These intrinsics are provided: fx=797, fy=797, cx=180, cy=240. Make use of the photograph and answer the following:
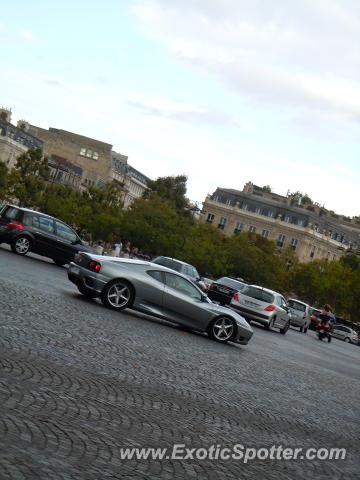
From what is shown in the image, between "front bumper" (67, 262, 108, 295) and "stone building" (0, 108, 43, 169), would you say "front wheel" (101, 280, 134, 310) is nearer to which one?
"front bumper" (67, 262, 108, 295)

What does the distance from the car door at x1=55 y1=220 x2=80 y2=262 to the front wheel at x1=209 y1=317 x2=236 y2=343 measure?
34.3ft

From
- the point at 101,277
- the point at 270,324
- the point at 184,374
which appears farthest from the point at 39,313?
the point at 270,324

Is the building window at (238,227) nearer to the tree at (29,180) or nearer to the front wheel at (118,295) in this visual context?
the tree at (29,180)

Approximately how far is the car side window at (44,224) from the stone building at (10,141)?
91.3 m

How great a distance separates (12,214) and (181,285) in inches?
402

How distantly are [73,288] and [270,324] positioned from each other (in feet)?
37.5

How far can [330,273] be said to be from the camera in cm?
9550

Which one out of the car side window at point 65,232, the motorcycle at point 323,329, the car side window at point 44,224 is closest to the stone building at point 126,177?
A: the motorcycle at point 323,329

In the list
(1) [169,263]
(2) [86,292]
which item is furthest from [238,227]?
(2) [86,292]

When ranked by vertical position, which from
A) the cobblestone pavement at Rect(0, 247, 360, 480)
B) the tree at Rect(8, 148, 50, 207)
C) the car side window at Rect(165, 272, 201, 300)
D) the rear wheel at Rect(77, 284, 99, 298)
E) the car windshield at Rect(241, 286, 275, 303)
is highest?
the tree at Rect(8, 148, 50, 207)

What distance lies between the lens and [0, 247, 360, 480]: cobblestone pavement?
18.5 ft

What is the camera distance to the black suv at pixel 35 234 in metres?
25.7

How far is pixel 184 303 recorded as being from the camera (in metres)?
17.3

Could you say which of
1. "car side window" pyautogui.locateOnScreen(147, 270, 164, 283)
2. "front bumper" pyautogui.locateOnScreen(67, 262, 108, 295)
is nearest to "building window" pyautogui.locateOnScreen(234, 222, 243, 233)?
"car side window" pyautogui.locateOnScreen(147, 270, 164, 283)
